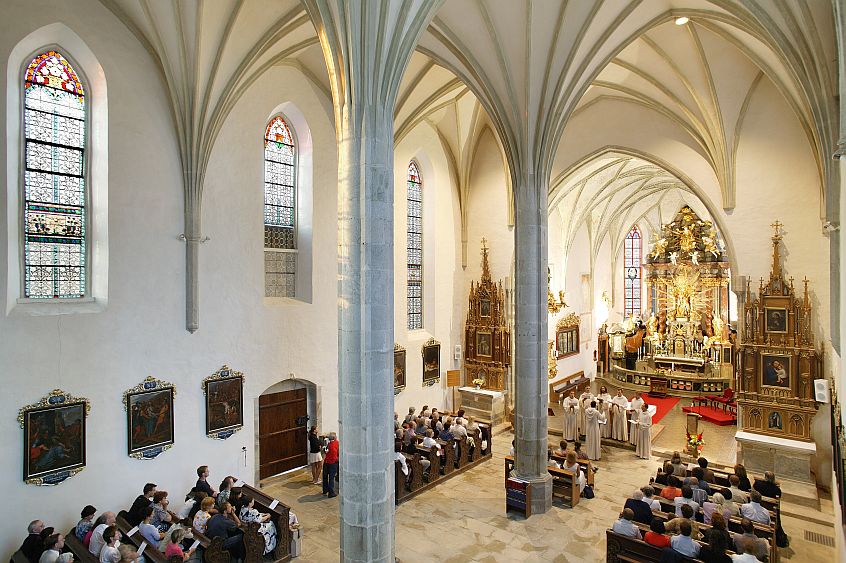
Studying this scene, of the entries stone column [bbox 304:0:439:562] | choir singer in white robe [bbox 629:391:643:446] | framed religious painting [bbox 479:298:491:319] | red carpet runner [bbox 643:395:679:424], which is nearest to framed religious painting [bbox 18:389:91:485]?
stone column [bbox 304:0:439:562]

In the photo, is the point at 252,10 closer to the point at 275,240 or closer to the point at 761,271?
the point at 275,240

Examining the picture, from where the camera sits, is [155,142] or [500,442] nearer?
[155,142]

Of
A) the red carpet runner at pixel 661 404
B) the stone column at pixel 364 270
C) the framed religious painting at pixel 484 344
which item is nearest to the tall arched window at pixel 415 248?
the framed religious painting at pixel 484 344

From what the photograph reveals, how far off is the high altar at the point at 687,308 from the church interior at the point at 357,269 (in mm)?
8575

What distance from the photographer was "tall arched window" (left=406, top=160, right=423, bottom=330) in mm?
17562

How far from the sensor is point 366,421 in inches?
273

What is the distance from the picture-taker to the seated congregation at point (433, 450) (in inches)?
461

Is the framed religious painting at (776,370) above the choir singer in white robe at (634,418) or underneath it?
above

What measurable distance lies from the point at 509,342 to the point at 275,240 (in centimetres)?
876

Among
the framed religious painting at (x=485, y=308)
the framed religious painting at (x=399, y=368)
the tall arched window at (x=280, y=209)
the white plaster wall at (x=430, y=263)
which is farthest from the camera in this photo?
the framed religious painting at (x=485, y=308)

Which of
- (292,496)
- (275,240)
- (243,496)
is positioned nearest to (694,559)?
(243,496)

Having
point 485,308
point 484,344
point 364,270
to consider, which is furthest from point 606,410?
point 364,270

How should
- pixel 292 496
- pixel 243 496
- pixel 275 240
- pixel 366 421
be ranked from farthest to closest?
pixel 275 240, pixel 292 496, pixel 243 496, pixel 366 421

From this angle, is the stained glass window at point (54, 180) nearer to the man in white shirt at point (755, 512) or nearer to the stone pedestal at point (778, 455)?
the man in white shirt at point (755, 512)
